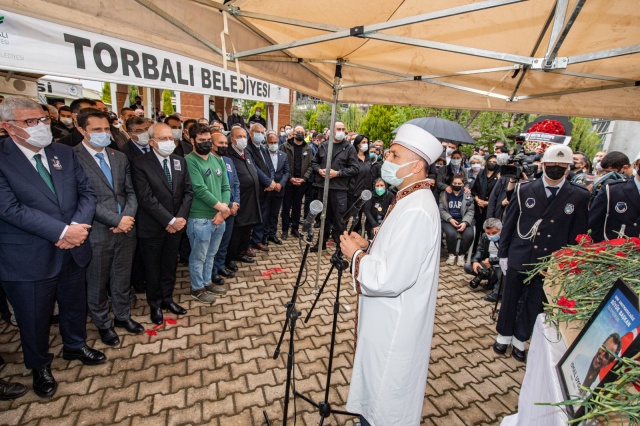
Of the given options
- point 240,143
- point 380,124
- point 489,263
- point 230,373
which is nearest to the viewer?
point 230,373

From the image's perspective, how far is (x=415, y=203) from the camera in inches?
82.4

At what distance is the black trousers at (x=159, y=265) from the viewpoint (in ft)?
12.4

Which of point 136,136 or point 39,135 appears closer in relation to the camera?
point 39,135

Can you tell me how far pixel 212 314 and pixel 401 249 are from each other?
3.21 meters

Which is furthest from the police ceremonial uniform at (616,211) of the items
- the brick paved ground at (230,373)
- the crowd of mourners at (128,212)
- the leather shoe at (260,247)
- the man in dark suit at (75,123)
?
the man in dark suit at (75,123)

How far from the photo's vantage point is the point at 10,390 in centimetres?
276

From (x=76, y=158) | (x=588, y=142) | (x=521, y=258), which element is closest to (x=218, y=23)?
(x=76, y=158)

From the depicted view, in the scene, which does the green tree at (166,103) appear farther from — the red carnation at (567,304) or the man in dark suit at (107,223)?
the red carnation at (567,304)

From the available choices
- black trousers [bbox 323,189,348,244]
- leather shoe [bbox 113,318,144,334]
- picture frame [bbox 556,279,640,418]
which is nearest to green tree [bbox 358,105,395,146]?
black trousers [bbox 323,189,348,244]

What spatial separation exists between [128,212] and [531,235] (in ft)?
14.7

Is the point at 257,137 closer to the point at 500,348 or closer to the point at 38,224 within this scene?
the point at 38,224

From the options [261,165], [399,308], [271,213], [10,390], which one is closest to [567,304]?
[399,308]

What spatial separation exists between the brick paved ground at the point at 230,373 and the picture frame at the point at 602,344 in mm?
1970

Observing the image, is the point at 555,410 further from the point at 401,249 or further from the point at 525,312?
the point at 525,312
